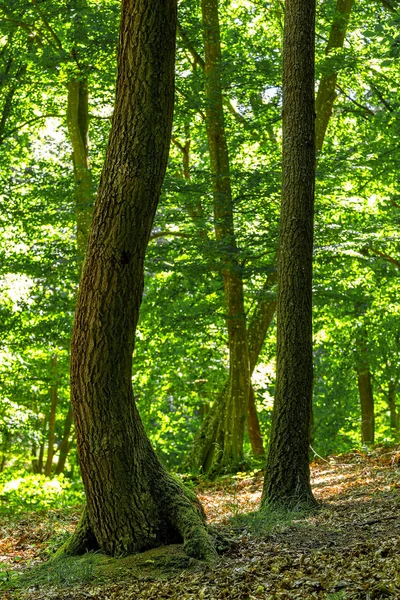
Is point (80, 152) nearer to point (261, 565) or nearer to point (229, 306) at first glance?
point (229, 306)

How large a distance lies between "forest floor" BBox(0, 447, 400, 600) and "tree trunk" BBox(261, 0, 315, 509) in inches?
23.1

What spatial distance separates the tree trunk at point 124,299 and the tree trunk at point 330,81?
9208mm

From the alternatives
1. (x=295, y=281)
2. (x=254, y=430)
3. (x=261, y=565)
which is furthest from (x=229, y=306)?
(x=261, y=565)

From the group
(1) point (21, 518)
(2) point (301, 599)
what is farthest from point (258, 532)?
(1) point (21, 518)

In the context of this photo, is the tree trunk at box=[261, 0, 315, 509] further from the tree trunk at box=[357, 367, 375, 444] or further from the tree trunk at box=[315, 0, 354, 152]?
the tree trunk at box=[357, 367, 375, 444]

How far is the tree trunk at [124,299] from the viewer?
18.6ft

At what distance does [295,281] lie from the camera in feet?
26.2

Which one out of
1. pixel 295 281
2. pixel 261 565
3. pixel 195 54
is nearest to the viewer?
pixel 261 565

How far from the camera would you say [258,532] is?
257 inches

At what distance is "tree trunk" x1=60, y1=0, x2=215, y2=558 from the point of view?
5.66 metres

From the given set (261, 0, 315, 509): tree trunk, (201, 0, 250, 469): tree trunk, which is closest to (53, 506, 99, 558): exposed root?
(261, 0, 315, 509): tree trunk

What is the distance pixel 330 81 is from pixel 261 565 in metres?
12.2

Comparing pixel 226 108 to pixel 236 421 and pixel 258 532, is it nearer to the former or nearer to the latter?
pixel 236 421

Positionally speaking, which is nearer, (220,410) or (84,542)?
(84,542)
